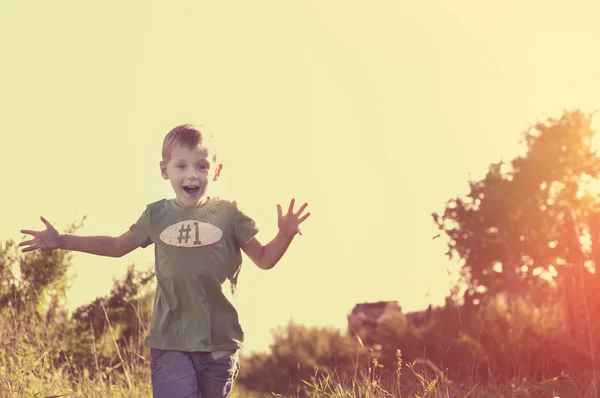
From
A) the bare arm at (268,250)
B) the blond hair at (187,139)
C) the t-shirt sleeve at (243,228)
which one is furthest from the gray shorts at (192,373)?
the blond hair at (187,139)

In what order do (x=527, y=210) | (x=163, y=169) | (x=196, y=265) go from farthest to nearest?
(x=527, y=210)
(x=163, y=169)
(x=196, y=265)

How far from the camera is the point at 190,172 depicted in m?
3.94

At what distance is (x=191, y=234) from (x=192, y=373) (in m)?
0.71

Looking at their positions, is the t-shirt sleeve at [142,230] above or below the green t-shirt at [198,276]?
above

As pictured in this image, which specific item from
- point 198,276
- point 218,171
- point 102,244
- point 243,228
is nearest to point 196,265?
point 198,276


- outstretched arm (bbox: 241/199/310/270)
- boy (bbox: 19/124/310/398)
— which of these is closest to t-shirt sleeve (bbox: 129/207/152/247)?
boy (bbox: 19/124/310/398)

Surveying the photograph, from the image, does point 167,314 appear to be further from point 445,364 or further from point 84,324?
point 84,324

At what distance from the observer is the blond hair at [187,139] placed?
3982 mm

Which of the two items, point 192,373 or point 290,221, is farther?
point 290,221

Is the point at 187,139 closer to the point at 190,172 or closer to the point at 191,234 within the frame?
the point at 190,172

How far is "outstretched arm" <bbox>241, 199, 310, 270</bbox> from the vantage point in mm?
3969

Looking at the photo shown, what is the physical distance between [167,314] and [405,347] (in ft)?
26.2

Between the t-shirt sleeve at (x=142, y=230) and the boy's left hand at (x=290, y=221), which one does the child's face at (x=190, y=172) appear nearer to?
the t-shirt sleeve at (x=142, y=230)

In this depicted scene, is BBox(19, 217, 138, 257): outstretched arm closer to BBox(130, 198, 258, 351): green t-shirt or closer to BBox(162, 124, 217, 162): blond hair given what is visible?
BBox(130, 198, 258, 351): green t-shirt
